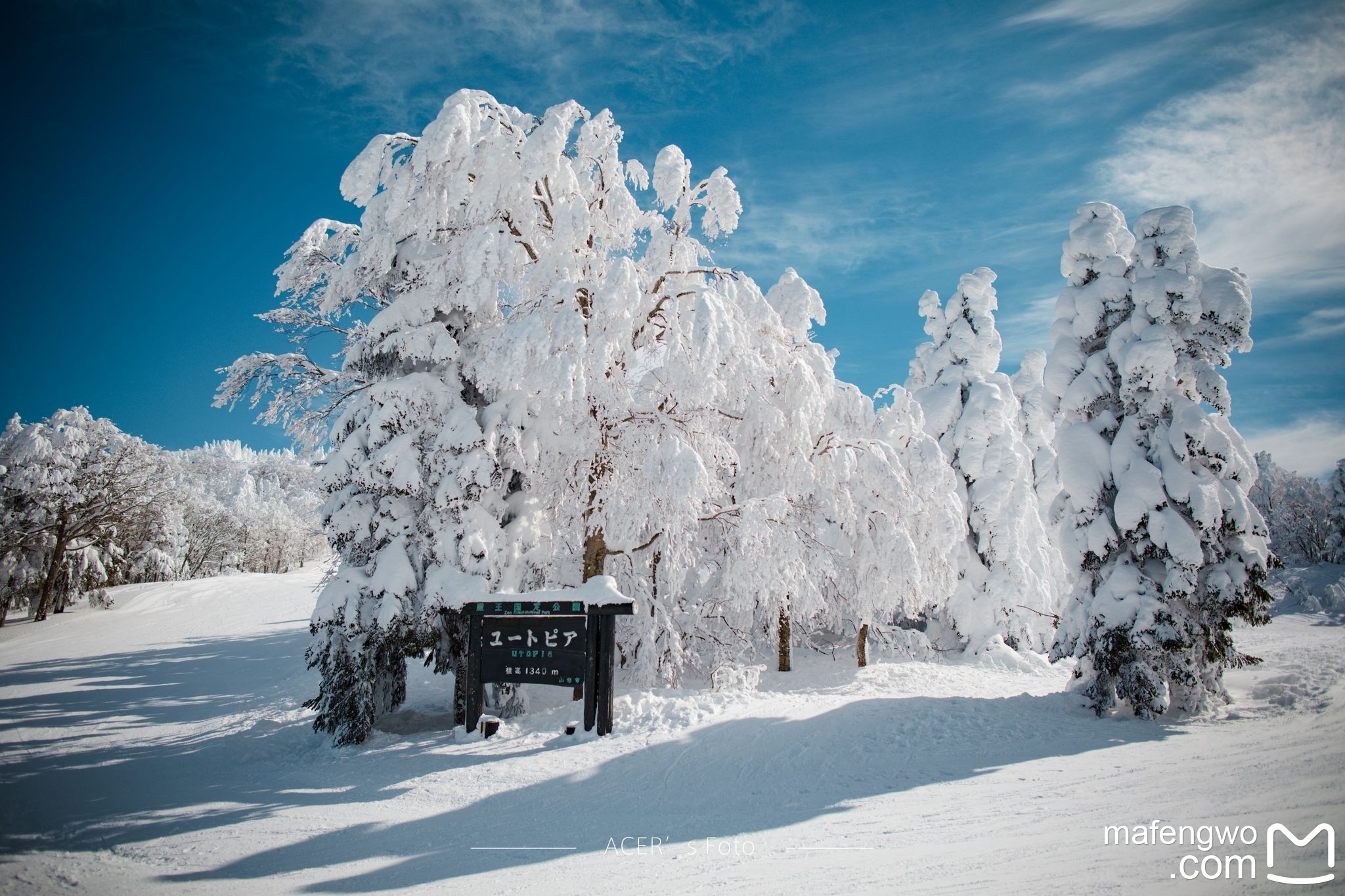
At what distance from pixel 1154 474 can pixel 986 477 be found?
823 centimetres

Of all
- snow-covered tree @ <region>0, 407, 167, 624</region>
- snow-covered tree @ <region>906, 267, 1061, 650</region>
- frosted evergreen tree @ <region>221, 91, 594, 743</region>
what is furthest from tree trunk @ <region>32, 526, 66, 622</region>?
snow-covered tree @ <region>906, 267, 1061, 650</region>

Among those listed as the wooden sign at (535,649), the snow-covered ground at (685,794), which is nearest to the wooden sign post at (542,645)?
the wooden sign at (535,649)

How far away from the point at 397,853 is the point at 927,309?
20.2 m

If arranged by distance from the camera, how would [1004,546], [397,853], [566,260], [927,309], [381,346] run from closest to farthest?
[397,853] → [381,346] → [566,260] → [1004,546] → [927,309]

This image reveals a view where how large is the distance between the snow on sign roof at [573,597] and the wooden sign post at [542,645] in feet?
0.06

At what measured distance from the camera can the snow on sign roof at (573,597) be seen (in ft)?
28.5

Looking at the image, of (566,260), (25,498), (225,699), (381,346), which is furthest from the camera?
(25,498)

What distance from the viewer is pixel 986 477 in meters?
18.0

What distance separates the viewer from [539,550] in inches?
408

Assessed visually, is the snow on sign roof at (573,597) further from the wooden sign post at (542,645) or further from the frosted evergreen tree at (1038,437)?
the frosted evergreen tree at (1038,437)

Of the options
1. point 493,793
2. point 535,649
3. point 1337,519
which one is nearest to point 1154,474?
point 535,649

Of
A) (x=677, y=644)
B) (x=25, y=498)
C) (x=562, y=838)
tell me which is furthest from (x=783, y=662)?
(x=25, y=498)

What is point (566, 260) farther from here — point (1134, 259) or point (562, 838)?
point (1134, 259)

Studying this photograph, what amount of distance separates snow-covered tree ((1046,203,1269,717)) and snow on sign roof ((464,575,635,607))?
7.76 meters
